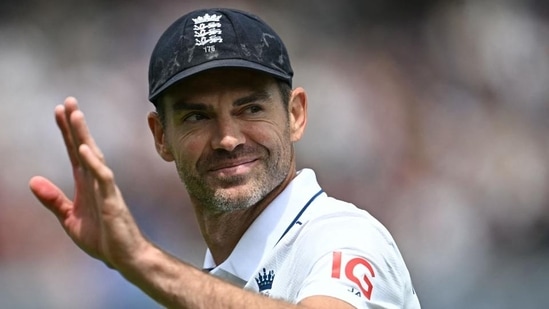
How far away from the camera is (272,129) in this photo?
9.14ft

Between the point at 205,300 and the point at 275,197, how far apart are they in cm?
88

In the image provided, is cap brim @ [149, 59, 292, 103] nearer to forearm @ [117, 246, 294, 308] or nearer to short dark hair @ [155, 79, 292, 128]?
short dark hair @ [155, 79, 292, 128]

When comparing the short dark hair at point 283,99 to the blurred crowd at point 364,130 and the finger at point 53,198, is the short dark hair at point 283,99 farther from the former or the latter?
the blurred crowd at point 364,130

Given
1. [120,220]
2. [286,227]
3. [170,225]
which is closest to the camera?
[120,220]

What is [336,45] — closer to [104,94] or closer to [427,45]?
[427,45]

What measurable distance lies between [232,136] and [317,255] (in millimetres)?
537

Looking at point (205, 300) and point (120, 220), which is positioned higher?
point (120, 220)

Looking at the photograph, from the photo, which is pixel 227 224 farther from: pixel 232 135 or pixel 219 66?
pixel 219 66

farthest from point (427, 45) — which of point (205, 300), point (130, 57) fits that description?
point (205, 300)

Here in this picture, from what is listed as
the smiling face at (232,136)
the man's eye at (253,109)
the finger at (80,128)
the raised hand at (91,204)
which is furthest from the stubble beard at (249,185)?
the finger at (80,128)

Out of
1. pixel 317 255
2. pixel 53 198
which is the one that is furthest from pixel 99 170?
pixel 317 255

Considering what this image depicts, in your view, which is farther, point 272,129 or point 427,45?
point 427,45

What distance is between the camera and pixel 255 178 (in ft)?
9.00

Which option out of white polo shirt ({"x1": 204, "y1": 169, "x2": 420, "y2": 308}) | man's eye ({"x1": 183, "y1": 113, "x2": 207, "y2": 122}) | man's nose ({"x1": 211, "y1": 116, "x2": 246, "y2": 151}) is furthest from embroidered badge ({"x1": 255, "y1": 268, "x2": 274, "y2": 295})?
man's eye ({"x1": 183, "y1": 113, "x2": 207, "y2": 122})
